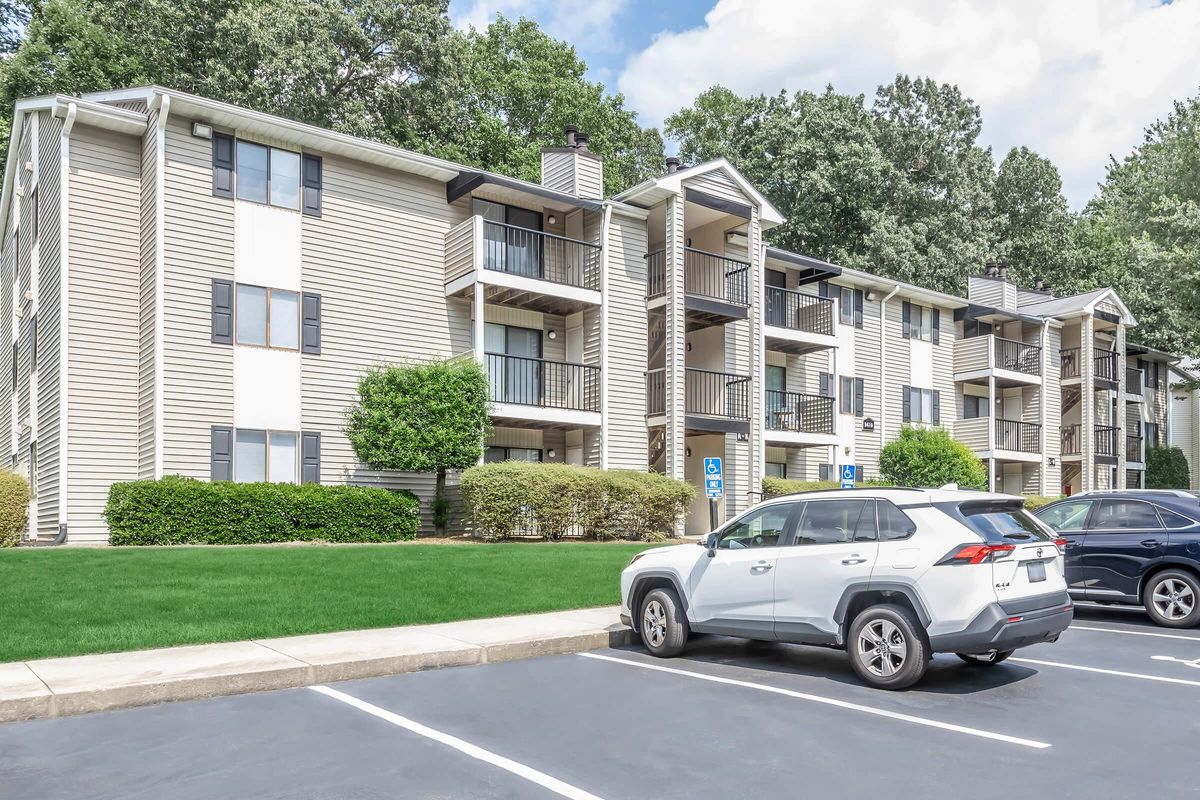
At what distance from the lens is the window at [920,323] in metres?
36.8

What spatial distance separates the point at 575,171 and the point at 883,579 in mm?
19886

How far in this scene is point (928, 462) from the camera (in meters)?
32.6

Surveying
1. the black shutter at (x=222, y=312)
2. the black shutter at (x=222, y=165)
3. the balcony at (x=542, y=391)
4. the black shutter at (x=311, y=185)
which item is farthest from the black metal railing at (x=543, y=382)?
the black shutter at (x=222, y=165)

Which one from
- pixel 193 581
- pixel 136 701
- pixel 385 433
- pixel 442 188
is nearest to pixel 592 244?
pixel 442 188

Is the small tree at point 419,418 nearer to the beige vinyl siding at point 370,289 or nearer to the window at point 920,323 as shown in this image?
the beige vinyl siding at point 370,289

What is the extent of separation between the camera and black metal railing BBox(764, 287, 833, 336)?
3108 cm

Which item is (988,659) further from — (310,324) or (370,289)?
(370,289)

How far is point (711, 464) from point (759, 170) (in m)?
34.4

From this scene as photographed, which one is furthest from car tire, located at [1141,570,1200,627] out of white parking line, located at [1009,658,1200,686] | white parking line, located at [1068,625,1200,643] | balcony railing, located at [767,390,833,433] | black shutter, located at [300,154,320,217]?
balcony railing, located at [767,390,833,433]

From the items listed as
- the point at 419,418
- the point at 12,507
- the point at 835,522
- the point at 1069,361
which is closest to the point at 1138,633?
the point at 835,522

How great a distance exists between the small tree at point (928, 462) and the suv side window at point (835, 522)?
974 inches

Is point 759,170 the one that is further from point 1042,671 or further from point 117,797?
point 117,797

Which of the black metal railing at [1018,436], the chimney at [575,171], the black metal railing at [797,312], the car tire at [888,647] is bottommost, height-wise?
the car tire at [888,647]

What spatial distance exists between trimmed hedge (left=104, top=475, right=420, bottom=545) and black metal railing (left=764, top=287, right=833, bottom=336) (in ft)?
49.1
